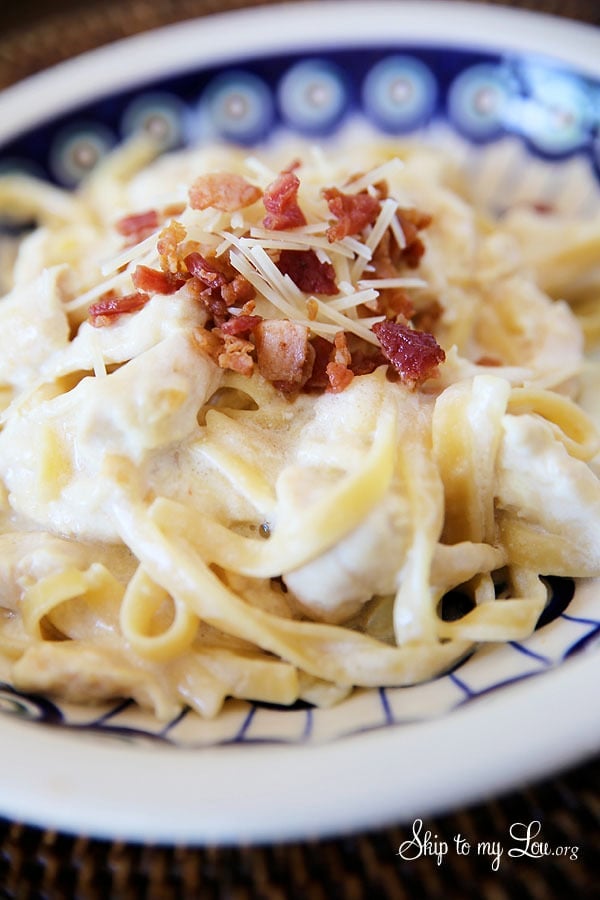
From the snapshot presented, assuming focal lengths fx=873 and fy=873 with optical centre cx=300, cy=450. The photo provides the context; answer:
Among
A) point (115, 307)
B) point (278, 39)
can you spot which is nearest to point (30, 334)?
point (115, 307)

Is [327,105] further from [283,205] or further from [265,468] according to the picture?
[265,468]

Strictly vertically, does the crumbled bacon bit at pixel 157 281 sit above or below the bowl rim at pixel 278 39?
below

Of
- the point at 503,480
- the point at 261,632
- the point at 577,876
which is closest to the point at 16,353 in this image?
the point at 261,632

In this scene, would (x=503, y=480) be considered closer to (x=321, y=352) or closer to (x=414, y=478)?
(x=414, y=478)

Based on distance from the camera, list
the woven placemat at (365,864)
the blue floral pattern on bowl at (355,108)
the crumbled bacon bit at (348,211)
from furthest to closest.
Answer: the blue floral pattern on bowl at (355,108) < the crumbled bacon bit at (348,211) < the woven placemat at (365,864)

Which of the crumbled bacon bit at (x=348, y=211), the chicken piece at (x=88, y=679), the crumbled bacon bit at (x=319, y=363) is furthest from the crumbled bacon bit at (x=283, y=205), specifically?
the chicken piece at (x=88, y=679)

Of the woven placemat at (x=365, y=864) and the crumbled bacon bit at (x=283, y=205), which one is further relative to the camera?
the crumbled bacon bit at (x=283, y=205)

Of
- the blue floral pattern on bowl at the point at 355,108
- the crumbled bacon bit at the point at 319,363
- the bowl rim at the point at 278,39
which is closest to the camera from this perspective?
the crumbled bacon bit at the point at 319,363

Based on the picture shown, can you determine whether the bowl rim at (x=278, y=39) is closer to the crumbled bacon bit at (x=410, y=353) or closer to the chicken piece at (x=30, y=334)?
the chicken piece at (x=30, y=334)
